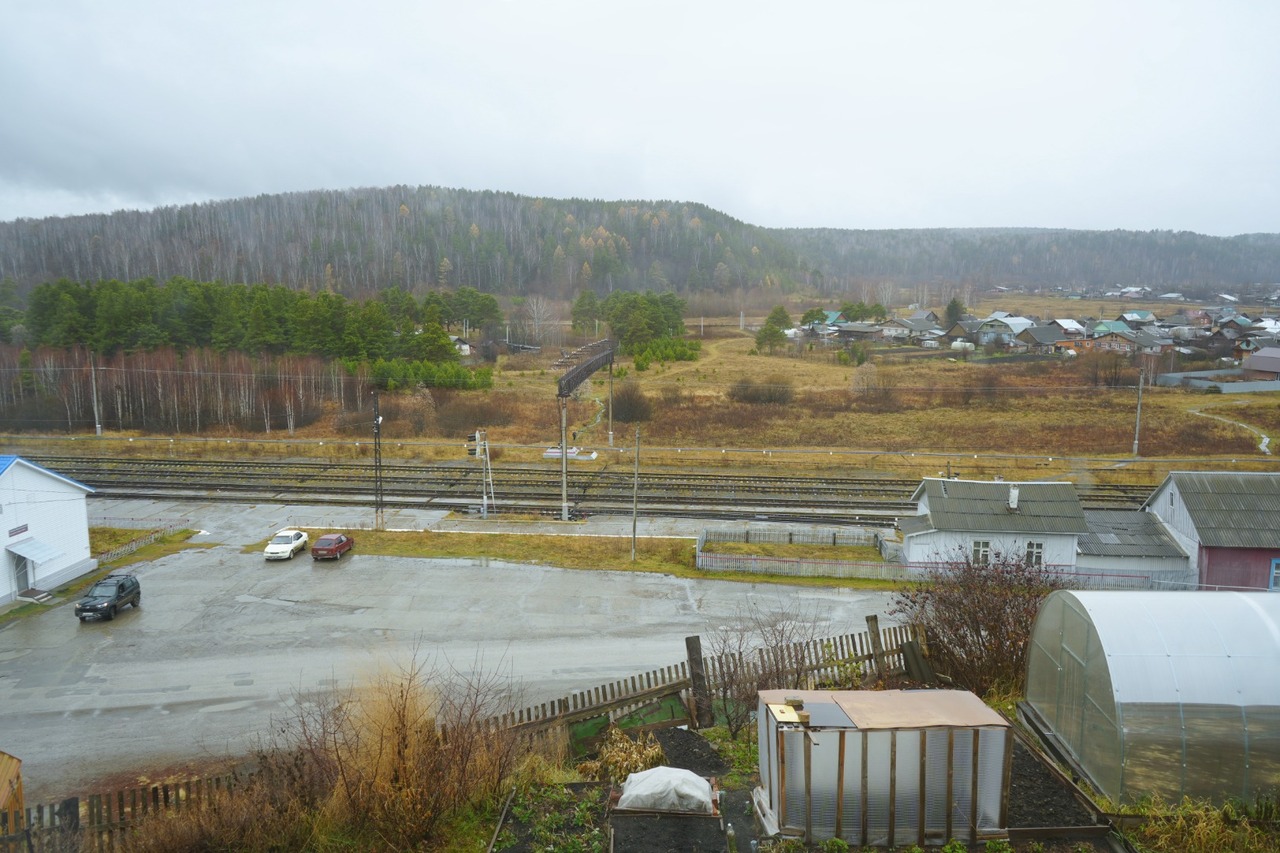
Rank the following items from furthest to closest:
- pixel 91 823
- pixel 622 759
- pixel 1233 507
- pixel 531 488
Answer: pixel 531 488 < pixel 1233 507 < pixel 622 759 < pixel 91 823

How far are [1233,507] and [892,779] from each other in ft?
62.3

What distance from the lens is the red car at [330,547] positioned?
23375mm

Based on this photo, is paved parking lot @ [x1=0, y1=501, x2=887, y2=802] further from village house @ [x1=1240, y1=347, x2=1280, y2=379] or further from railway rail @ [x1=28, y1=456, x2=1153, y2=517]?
village house @ [x1=1240, y1=347, x2=1280, y2=379]

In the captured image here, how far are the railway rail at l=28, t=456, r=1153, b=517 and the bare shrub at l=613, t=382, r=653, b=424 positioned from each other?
11.4 meters

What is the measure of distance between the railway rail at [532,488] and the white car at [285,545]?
5.87 m

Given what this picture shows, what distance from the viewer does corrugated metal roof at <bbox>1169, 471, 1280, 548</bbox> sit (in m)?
20.2

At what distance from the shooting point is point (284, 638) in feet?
58.2

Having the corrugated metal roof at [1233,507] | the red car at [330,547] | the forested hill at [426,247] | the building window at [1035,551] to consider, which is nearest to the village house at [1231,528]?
the corrugated metal roof at [1233,507]

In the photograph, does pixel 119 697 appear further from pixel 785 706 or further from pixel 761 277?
pixel 761 277

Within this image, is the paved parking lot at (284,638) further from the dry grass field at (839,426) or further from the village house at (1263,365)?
the village house at (1263,365)

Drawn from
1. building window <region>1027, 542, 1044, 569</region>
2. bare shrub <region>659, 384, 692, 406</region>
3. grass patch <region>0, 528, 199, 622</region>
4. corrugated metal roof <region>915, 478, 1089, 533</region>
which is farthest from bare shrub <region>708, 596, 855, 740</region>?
bare shrub <region>659, 384, 692, 406</region>

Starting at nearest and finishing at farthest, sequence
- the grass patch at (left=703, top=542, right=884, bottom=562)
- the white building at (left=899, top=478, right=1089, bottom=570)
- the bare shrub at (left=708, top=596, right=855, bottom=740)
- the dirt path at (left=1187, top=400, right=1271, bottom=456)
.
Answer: the bare shrub at (left=708, top=596, right=855, bottom=740) → the white building at (left=899, top=478, right=1089, bottom=570) → the grass patch at (left=703, top=542, right=884, bottom=562) → the dirt path at (left=1187, top=400, right=1271, bottom=456)

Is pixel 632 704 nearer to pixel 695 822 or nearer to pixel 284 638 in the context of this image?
pixel 695 822

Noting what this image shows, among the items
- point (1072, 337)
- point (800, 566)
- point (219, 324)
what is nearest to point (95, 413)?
point (219, 324)
